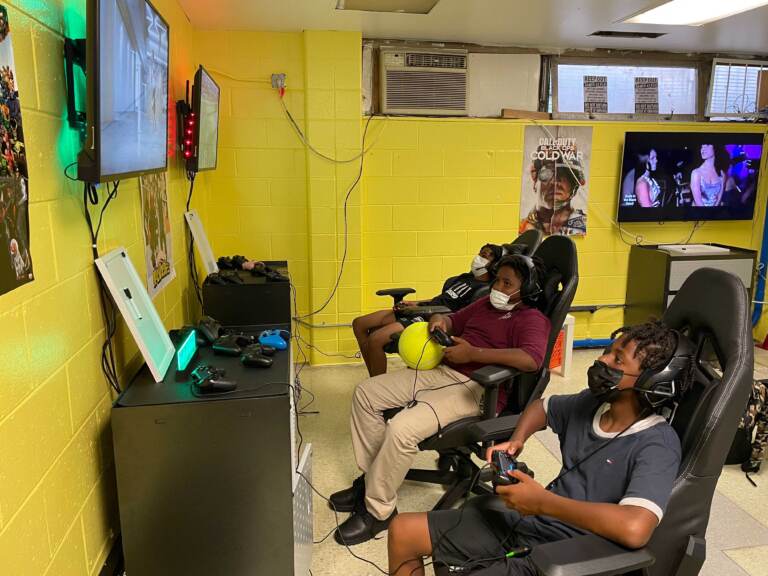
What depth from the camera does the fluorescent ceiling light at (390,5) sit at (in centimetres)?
307

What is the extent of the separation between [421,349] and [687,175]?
3099 mm

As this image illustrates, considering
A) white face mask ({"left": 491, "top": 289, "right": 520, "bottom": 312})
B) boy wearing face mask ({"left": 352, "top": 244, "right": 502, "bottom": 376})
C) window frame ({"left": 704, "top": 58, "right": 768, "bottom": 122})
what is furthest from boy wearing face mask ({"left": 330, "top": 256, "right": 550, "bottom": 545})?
window frame ({"left": 704, "top": 58, "right": 768, "bottom": 122})

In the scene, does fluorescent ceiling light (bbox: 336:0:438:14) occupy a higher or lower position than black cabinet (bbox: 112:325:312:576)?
higher

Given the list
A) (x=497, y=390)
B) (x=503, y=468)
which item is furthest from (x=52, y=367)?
(x=497, y=390)

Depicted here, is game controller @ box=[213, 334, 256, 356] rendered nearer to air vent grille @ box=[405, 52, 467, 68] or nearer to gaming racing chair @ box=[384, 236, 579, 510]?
gaming racing chair @ box=[384, 236, 579, 510]

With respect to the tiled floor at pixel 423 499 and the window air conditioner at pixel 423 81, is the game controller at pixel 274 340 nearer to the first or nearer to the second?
the tiled floor at pixel 423 499

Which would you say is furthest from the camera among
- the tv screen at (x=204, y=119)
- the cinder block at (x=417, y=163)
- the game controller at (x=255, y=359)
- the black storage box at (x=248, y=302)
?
the cinder block at (x=417, y=163)

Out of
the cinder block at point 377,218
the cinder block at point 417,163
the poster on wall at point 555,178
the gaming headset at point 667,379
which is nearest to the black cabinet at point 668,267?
the poster on wall at point 555,178

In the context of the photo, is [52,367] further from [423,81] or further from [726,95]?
[726,95]

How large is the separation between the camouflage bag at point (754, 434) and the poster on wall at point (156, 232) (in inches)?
106

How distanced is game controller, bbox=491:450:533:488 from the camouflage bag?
5.63ft

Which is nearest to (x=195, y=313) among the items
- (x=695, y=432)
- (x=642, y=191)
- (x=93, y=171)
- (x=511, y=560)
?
(x=93, y=171)

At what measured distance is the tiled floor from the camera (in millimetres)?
2082

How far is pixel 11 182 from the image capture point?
1090 millimetres
